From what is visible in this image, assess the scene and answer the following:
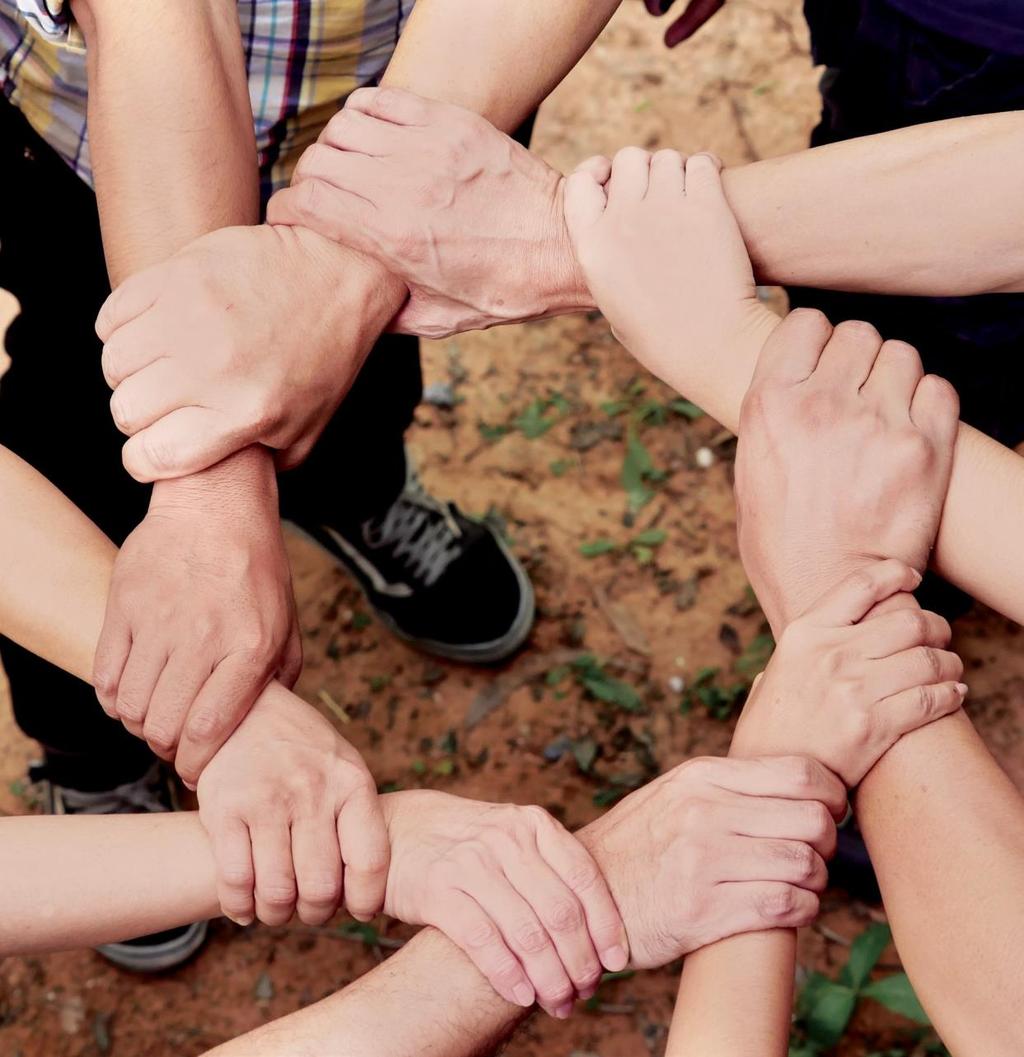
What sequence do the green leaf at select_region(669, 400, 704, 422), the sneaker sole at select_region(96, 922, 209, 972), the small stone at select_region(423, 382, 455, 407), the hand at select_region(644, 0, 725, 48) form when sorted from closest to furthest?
1. the hand at select_region(644, 0, 725, 48)
2. the sneaker sole at select_region(96, 922, 209, 972)
3. the green leaf at select_region(669, 400, 704, 422)
4. the small stone at select_region(423, 382, 455, 407)

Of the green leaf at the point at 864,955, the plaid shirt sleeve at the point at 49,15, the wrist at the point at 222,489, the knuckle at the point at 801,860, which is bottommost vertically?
the green leaf at the point at 864,955

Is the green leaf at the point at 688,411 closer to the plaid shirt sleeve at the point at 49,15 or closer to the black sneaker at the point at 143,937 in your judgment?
the black sneaker at the point at 143,937

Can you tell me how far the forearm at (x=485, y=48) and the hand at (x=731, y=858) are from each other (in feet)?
3.40

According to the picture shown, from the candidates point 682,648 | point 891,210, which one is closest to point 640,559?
point 682,648

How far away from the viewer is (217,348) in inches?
59.8

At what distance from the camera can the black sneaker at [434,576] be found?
2.65 m

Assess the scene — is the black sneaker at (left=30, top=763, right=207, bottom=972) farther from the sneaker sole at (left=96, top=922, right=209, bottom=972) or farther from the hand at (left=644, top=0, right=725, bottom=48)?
the hand at (left=644, top=0, right=725, bottom=48)

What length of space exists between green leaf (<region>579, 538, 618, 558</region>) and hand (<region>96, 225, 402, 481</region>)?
1.38m

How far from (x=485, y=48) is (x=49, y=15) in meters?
0.61

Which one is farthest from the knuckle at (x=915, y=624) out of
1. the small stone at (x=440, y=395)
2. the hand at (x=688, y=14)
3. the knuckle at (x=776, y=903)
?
the small stone at (x=440, y=395)

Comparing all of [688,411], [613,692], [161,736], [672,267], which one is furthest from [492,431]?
[161,736]

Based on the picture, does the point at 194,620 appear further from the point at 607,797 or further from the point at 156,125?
the point at 607,797

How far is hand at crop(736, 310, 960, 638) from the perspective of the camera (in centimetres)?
148

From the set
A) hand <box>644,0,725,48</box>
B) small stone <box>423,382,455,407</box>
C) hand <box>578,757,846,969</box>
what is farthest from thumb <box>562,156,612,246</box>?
small stone <box>423,382,455,407</box>
